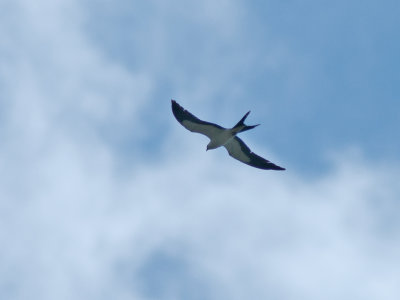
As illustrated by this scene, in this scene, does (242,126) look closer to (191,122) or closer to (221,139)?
(221,139)

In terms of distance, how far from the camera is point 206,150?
121 feet

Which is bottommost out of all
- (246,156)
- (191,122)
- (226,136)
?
(226,136)

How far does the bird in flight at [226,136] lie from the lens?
117 ft

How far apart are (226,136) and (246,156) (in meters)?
2.25

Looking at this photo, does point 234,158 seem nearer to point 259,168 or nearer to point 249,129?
point 259,168

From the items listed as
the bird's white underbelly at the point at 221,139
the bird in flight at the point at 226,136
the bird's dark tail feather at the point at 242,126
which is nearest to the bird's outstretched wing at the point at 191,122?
the bird in flight at the point at 226,136

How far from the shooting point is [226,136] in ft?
119

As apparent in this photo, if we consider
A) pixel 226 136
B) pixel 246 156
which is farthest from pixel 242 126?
pixel 246 156

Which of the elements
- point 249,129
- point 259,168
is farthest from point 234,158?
point 249,129

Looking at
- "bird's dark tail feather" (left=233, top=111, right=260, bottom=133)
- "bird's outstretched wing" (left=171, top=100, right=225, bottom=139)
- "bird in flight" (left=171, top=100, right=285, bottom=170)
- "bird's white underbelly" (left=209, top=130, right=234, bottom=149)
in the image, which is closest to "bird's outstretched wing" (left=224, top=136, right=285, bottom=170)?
"bird in flight" (left=171, top=100, right=285, bottom=170)

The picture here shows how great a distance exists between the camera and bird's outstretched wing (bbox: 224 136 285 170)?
37.4 metres

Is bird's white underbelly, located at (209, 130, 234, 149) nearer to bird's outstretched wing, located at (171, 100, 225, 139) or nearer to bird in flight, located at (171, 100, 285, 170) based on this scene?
bird in flight, located at (171, 100, 285, 170)

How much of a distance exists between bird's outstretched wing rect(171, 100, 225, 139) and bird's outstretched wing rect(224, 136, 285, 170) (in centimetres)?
132

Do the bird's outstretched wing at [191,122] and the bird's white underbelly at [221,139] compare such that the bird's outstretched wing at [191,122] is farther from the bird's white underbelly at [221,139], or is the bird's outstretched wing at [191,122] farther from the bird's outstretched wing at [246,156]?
the bird's outstretched wing at [246,156]
